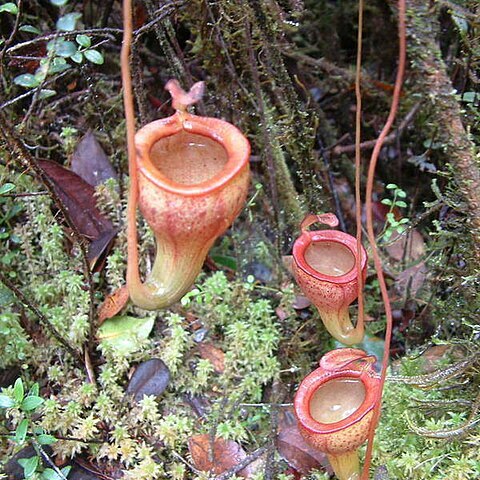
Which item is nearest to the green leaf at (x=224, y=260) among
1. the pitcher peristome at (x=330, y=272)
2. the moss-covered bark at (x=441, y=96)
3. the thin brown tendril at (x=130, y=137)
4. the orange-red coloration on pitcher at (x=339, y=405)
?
the pitcher peristome at (x=330, y=272)

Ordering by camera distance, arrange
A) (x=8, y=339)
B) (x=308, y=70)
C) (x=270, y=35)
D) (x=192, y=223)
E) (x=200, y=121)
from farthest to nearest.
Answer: (x=308, y=70) → (x=8, y=339) → (x=270, y=35) → (x=200, y=121) → (x=192, y=223)

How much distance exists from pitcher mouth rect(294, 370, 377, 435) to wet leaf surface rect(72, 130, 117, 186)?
1.32 m

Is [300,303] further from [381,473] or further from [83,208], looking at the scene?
[83,208]

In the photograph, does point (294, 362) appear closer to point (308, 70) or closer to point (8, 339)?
point (8, 339)

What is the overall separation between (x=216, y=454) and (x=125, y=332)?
0.56 meters

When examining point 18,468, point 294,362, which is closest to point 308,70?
point 294,362

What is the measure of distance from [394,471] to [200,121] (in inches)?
48.9

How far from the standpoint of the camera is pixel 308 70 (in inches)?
116

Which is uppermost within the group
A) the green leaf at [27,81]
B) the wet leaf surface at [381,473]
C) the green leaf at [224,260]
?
the green leaf at [27,81]

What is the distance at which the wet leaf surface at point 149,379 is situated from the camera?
2.24 meters

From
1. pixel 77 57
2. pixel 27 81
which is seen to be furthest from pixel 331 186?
pixel 27 81

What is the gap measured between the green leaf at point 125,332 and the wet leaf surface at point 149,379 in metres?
0.08

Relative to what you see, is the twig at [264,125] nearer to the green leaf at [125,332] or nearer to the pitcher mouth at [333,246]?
the pitcher mouth at [333,246]

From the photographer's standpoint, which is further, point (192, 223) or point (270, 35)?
point (270, 35)
